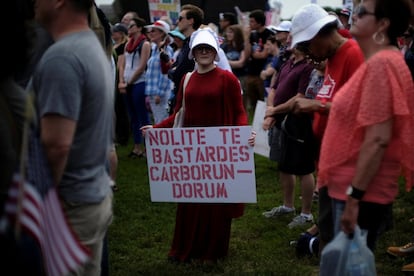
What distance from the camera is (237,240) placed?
634 centimetres

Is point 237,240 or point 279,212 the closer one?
point 237,240

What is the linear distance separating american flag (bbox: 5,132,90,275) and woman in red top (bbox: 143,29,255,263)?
270 cm

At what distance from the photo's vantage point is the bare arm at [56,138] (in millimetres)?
2822

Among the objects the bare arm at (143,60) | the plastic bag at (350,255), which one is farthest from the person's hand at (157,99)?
the plastic bag at (350,255)

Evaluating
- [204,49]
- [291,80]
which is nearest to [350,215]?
[204,49]

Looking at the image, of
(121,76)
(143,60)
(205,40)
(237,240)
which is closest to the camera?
(205,40)

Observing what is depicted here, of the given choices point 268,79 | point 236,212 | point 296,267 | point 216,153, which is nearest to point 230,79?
point 216,153

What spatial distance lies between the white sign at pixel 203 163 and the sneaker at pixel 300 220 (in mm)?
1572

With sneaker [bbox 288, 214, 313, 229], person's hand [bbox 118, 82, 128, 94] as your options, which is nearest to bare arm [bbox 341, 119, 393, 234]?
sneaker [bbox 288, 214, 313, 229]

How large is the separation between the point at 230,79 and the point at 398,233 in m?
2.18

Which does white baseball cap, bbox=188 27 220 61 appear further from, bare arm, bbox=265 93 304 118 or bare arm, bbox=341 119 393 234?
bare arm, bbox=341 119 393 234

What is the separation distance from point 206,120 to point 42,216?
3.06 meters

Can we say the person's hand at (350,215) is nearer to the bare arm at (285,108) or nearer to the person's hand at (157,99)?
the bare arm at (285,108)

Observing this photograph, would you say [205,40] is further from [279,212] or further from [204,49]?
[279,212]
